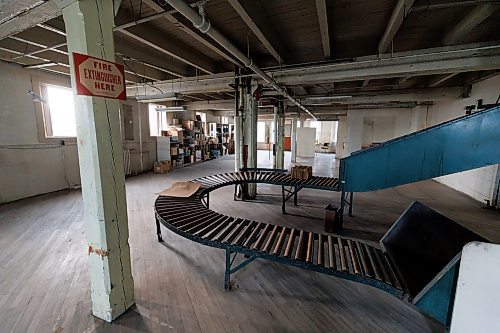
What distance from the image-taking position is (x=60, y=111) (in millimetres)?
5559

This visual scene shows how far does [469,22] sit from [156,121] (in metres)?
9.15

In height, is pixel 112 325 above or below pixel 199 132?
below

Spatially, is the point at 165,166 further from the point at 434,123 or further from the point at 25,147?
the point at 434,123

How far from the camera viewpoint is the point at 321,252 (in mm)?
1991

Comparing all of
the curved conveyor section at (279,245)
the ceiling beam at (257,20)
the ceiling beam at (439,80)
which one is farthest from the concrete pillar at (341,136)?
the curved conveyor section at (279,245)

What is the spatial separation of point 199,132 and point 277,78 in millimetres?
7811

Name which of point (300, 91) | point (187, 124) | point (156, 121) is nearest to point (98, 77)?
point (300, 91)

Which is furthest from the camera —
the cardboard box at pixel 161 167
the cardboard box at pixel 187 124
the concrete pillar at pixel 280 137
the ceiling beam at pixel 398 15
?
the cardboard box at pixel 187 124

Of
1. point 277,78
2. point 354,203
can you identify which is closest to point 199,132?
point 277,78

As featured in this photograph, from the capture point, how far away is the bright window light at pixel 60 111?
17.6 ft

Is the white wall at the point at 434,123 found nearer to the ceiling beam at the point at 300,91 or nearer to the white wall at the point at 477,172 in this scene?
the white wall at the point at 477,172

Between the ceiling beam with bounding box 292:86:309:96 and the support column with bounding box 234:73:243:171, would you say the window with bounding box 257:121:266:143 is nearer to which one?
the ceiling beam with bounding box 292:86:309:96

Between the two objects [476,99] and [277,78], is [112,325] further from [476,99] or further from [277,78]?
[476,99]

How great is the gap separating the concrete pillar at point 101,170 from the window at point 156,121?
7.55 m
